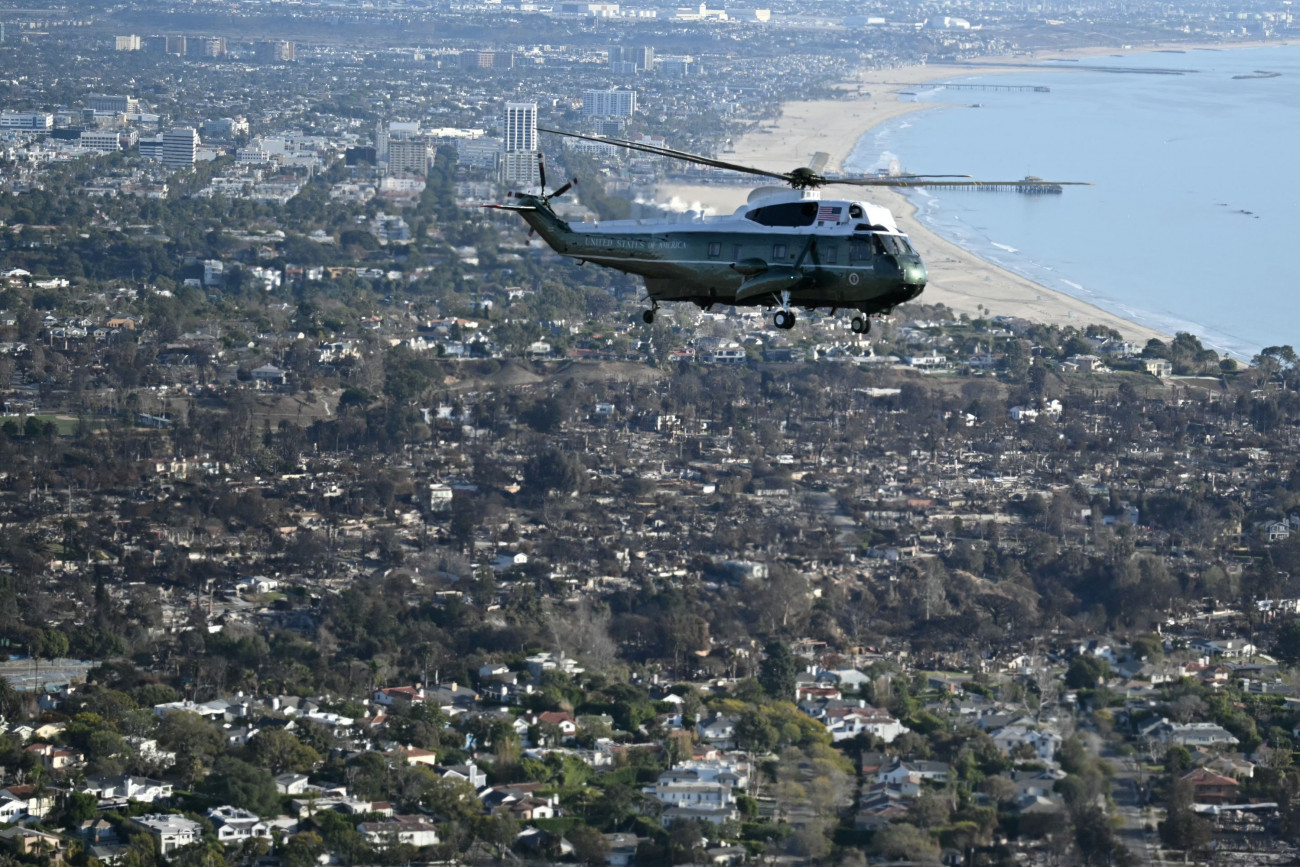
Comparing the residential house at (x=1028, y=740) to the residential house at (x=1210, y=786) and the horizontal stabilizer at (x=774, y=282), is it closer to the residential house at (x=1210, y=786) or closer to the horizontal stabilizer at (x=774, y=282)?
the residential house at (x=1210, y=786)

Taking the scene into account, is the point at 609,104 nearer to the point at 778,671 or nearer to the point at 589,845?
the point at 778,671

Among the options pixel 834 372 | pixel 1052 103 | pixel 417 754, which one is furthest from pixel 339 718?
pixel 1052 103

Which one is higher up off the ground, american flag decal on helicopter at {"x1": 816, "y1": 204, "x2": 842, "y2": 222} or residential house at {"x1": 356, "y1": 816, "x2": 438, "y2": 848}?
american flag decal on helicopter at {"x1": 816, "y1": 204, "x2": 842, "y2": 222}

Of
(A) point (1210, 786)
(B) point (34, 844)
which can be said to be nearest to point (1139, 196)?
(A) point (1210, 786)

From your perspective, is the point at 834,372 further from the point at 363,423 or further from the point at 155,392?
the point at 155,392

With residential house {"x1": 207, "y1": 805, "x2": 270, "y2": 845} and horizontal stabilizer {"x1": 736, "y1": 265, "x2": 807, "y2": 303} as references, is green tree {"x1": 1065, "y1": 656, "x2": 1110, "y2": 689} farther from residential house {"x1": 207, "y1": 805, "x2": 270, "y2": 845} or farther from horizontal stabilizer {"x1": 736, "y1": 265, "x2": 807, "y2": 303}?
Result: horizontal stabilizer {"x1": 736, "y1": 265, "x2": 807, "y2": 303}

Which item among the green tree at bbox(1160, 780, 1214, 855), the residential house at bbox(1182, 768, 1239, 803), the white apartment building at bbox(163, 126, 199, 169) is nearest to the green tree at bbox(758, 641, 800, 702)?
the residential house at bbox(1182, 768, 1239, 803)
